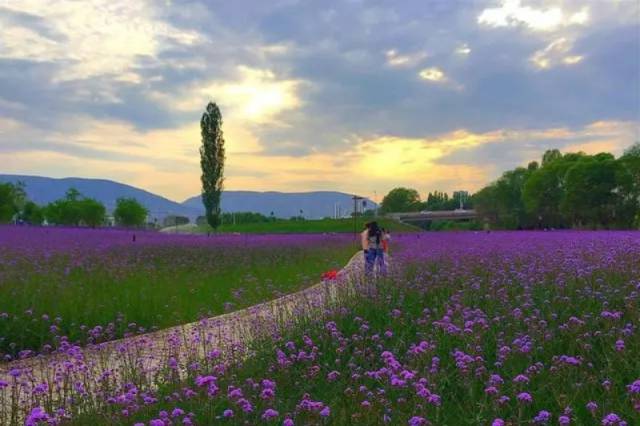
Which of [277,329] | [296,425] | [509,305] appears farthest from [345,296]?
[296,425]

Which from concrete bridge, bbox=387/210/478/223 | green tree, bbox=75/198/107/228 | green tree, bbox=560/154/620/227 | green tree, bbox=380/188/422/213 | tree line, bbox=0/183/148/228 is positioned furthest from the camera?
green tree, bbox=380/188/422/213

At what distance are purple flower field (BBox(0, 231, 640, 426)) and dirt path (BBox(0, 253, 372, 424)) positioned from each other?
0.03 metres

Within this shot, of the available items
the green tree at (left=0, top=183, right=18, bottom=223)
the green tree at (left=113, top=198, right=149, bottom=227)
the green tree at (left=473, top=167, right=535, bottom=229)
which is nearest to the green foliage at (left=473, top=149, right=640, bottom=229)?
the green tree at (left=473, top=167, right=535, bottom=229)

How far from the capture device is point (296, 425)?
318cm

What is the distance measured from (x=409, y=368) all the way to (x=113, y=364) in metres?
3.17

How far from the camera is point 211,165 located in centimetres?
4731

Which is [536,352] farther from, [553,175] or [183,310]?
[553,175]

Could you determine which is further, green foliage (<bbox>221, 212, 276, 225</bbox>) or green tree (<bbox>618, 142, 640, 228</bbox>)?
green foliage (<bbox>221, 212, 276, 225</bbox>)

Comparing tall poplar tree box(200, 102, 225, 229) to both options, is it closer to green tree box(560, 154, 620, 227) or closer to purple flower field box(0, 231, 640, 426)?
green tree box(560, 154, 620, 227)

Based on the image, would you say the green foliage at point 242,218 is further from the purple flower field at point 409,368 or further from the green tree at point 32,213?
the purple flower field at point 409,368

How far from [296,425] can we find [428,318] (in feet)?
9.59

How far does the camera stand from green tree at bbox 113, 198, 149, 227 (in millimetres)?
53719

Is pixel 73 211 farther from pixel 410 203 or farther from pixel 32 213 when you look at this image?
pixel 410 203

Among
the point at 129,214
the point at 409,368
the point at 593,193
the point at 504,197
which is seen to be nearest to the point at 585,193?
the point at 593,193
